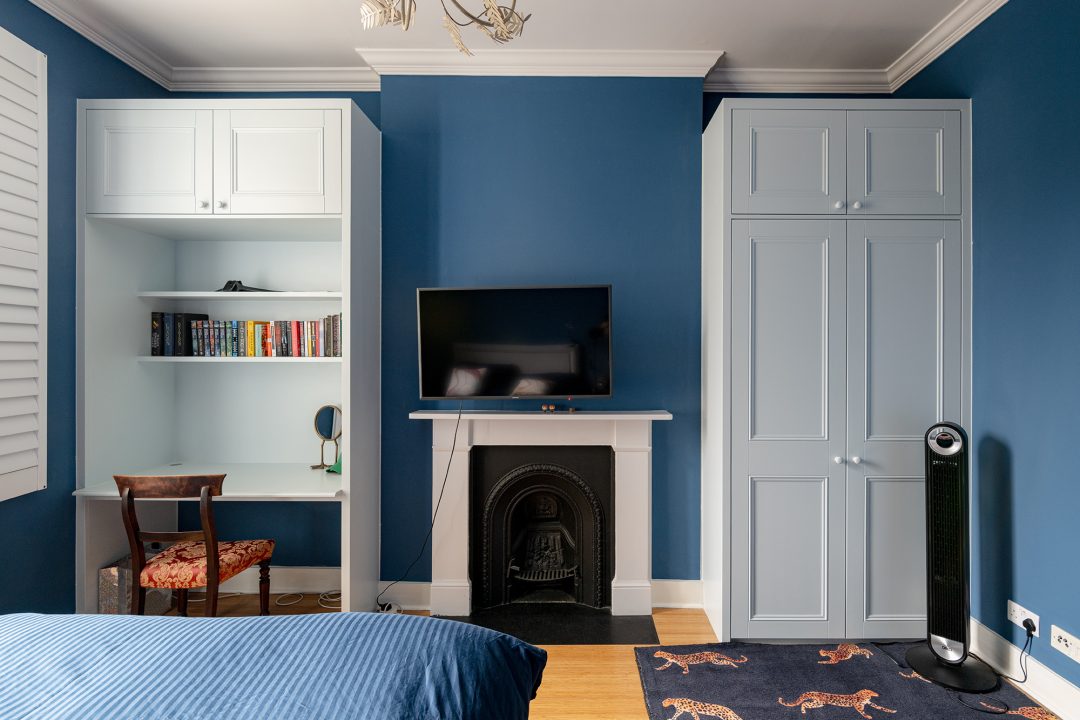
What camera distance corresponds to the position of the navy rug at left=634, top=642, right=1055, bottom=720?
2.30 m

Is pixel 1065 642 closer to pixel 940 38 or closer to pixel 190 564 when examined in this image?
pixel 940 38

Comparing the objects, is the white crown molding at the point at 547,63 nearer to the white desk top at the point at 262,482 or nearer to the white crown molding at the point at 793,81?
the white crown molding at the point at 793,81

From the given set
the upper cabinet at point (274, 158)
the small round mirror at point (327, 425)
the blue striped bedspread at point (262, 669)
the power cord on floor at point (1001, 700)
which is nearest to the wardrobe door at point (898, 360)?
the power cord on floor at point (1001, 700)

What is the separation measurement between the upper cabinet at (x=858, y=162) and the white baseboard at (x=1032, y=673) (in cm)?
189

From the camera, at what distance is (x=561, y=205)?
3.28 metres

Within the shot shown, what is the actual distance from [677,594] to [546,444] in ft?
3.56

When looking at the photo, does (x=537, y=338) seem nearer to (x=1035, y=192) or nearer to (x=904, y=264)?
(x=904, y=264)

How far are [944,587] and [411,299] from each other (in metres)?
2.79

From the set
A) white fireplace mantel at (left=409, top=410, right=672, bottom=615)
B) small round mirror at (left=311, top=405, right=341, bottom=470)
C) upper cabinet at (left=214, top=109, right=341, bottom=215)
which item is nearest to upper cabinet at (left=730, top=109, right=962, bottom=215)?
white fireplace mantel at (left=409, top=410, right=672, bottom=615)

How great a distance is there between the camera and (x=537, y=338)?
3031 mm

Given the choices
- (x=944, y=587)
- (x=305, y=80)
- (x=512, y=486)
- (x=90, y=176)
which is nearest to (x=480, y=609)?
(x=512, y=486)

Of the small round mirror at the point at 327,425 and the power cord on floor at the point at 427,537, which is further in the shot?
the small round mirror at the point at 327,425

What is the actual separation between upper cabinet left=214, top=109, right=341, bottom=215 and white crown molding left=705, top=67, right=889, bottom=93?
6.85 ft

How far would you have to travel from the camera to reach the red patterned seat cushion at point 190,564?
2.55 metres
